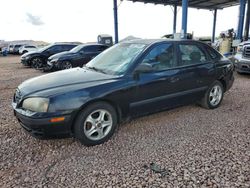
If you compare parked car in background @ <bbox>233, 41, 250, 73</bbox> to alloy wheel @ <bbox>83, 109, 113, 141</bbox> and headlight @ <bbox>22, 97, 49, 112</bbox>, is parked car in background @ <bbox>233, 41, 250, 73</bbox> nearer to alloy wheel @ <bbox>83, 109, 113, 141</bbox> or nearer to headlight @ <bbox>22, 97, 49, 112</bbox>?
alloy wheel @ <bbox>83, 109, 113, 141</bbox>

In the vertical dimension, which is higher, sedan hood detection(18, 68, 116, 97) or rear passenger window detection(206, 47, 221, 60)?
rear passenger window detection(206, 47, 221, 60)

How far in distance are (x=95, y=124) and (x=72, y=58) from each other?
24.2ft

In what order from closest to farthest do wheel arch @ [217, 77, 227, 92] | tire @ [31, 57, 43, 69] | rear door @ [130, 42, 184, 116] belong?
rear door @ [130, 42, 184, 116], wheel arch @ [217, 77, 227, 92], tire @ [31, 57, 43, 69]

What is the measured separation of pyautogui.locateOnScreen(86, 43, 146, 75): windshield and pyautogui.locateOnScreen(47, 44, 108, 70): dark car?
603 cm

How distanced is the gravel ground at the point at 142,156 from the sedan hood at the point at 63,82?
32.5 inches

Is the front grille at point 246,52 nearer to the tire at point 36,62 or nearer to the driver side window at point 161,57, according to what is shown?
the driver side window at point 161,57

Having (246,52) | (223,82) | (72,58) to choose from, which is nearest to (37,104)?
(223,82)

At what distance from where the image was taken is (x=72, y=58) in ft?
31.9

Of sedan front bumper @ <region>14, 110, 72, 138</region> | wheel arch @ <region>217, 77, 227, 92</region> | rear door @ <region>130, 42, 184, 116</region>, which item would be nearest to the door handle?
rear door @ <region>130, 42, 184, 116</region>

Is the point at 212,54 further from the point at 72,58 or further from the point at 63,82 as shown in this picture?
the point at 72,58

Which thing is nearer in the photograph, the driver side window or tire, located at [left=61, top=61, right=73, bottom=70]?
the driver side window

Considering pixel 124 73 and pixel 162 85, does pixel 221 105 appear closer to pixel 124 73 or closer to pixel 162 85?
pixel 162 85

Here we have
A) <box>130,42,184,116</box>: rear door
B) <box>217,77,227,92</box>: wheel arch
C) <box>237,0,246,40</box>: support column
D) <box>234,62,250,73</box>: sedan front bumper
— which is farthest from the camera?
<box>237,0,246,40</box>: support column

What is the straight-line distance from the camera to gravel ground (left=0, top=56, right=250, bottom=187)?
2287mm
